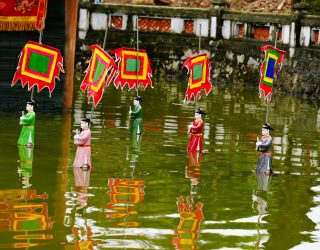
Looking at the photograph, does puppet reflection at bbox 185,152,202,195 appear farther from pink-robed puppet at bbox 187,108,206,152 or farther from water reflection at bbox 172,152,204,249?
pink-robed puppet at bbox 187,108,206,152

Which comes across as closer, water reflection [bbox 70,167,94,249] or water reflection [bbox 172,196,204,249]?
water reflection [bbox 70,167,94,249]

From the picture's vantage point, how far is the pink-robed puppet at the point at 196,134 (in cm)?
2133

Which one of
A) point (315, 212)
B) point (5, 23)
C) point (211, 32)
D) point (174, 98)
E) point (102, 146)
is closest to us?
point (315, 212)

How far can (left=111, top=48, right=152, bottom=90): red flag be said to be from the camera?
24703 mm

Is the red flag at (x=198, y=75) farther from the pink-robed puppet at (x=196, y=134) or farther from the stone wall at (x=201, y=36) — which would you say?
the stone wall at (x=201, y=36)

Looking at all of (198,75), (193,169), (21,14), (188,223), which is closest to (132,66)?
(198,75)

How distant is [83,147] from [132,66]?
6417 mm

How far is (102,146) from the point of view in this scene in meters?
21.9

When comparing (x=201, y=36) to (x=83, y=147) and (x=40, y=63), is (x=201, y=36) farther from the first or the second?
(x=83, y=147)

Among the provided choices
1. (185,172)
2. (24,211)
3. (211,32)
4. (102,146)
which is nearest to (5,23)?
(102,146)

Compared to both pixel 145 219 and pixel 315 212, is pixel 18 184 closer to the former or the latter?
pixel 145 219

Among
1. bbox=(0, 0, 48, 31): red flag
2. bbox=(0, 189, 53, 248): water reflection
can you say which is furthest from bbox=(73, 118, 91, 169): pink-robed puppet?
bbox=(0, 0, 48, 31): red flag

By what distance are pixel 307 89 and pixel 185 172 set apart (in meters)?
14.1

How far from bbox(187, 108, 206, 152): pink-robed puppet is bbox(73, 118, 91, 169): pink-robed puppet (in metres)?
3.22
